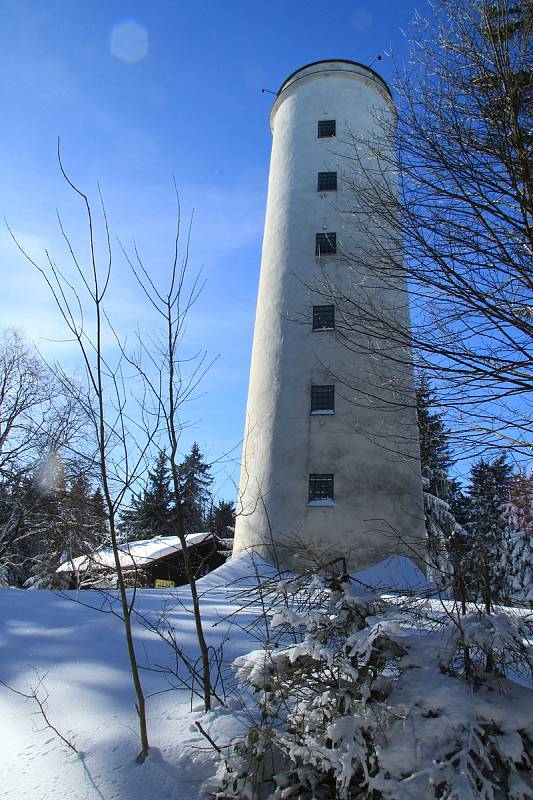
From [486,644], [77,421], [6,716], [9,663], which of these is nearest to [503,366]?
[486,644]

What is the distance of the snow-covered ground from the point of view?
287 cm

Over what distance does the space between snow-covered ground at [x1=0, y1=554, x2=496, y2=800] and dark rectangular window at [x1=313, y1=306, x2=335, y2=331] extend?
9.59m

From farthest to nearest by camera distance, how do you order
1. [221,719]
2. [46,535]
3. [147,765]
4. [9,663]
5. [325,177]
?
1. [46,535]
2. [325,177]
3. [9,663]
4. [221,719]
5. [147,765]

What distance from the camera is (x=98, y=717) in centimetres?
359

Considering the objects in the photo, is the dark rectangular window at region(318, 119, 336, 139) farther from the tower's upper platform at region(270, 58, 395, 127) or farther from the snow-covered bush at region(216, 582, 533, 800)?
the snow-covered bush at region(216, 582, 533, 800)

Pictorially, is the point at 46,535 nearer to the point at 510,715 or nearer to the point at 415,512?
the point at 415,512

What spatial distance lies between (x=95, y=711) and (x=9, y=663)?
157cm

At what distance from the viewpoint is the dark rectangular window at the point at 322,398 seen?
13.7 metres

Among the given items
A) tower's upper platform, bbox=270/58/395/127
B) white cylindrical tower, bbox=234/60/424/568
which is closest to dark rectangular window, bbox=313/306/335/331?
white cylindrical tower, bbox=234/60/424/568

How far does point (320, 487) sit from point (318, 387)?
8.84ft

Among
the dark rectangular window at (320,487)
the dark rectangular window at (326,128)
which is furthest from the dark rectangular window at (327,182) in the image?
the dark rectangular window at (320,487)

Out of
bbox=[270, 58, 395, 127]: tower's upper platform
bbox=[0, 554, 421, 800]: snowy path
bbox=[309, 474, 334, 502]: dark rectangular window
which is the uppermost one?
bbox=[270, 58, 395, 127]: tower's upper platform

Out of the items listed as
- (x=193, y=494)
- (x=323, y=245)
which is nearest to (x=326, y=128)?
(x=323, y=245)

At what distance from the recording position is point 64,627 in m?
5.82
